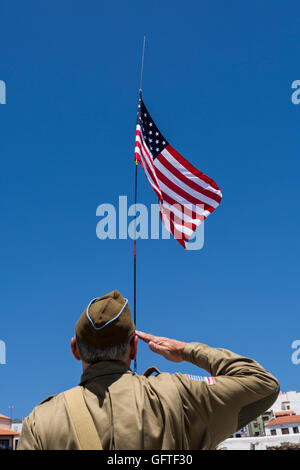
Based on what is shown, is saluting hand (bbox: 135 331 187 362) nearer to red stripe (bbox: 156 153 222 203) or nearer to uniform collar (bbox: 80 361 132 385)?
uniform collar (bbox: 80 361 132 385)

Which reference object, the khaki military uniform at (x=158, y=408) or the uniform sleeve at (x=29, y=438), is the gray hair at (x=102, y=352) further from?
the uniform sleeve at (x=29, y=438)

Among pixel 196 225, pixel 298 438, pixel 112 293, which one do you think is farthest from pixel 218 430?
pixel 298 438

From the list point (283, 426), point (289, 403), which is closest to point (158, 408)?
point (283, 426)

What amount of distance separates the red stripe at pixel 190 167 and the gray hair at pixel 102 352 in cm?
718

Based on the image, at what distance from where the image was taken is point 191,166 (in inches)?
363

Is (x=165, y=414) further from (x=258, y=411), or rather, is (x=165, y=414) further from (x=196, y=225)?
(x=196, y=225)

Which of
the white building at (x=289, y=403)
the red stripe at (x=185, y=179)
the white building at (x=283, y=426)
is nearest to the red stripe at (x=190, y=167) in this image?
the red stripe at (x=185, y=179)

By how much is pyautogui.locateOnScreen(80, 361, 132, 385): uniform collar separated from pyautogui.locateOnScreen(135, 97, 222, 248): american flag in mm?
6554

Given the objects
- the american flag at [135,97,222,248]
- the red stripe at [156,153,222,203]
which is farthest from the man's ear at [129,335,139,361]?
the red stripe at [156,153,222,203]

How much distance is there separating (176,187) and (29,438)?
296 inches

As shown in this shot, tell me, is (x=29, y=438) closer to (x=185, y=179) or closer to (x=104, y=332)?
(x=104, y=332)

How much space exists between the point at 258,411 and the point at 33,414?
0.94 m

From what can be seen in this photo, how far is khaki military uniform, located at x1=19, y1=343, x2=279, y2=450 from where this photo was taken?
1710 millimetres

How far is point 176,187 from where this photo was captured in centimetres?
897
